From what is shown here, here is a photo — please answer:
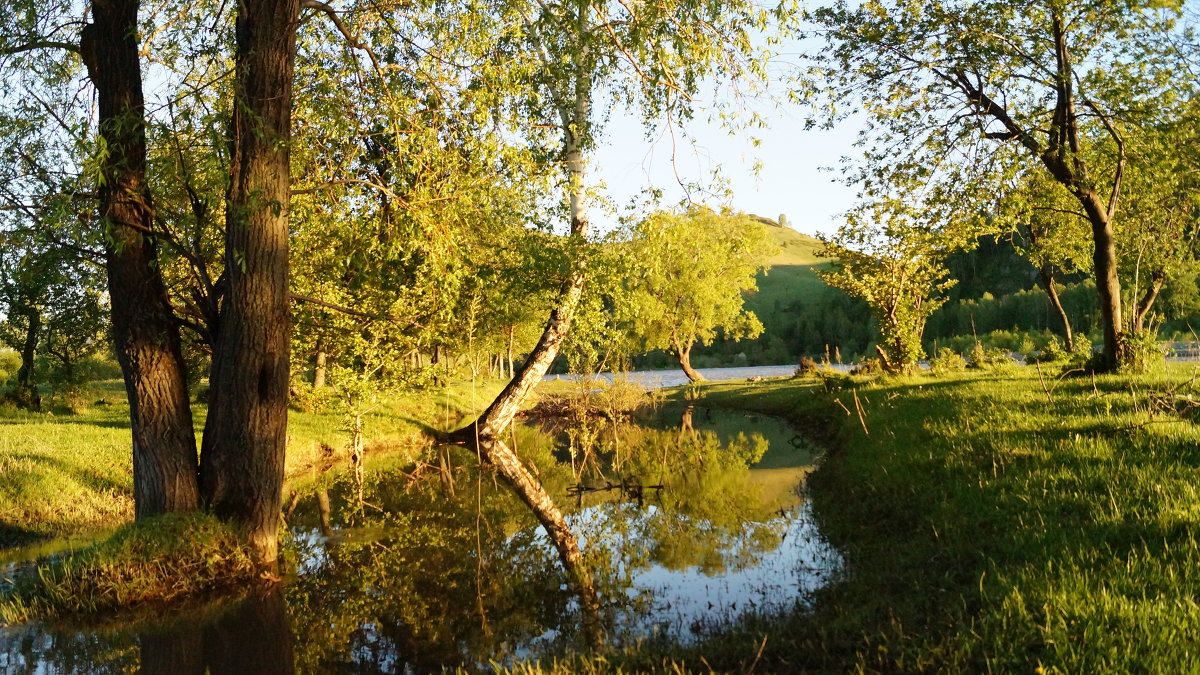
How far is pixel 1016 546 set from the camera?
24.5 ft

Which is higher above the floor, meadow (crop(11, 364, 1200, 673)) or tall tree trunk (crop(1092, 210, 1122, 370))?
tall tree trunk (crop(1092, 210, 1122, 370))

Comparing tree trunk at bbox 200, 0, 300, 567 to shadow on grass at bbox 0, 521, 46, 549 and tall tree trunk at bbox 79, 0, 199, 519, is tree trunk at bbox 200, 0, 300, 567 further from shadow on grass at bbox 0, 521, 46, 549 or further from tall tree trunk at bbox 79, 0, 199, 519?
shadow on grass at bbox 0, 521, 46, 549

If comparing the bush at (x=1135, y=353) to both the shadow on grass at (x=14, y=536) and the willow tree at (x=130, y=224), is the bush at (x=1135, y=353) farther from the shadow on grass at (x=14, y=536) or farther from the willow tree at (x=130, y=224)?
the shadow on grass at (x=14, y=536)

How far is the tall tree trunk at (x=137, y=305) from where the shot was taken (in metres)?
10.1

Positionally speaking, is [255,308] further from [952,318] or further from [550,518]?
[952,318]

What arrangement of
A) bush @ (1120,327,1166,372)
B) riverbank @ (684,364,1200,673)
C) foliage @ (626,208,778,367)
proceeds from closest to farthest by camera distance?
riverbank @ (684,364,1200,673)
bush @ (1120,327,1166,372)
foliage @ (626,208,778,367)

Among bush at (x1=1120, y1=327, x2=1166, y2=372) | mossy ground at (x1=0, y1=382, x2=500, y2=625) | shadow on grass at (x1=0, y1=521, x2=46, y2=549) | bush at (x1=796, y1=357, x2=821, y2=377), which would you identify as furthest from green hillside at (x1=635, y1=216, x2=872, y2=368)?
shadow on grass at (x1=0, y1=521, x2=46, y2=549)

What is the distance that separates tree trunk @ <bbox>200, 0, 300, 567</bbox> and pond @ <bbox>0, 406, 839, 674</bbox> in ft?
4.85

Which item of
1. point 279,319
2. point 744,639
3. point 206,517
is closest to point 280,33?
point 279,319

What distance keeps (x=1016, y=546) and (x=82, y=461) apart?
17967 mm

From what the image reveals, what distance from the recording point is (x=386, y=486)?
18.4 meters

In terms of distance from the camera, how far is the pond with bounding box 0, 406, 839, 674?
7648 millimetres

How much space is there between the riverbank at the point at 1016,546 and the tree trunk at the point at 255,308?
6.83m

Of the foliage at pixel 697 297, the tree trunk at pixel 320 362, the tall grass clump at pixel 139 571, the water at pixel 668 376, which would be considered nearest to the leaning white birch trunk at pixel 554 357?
the tall grass clump at pixel 139 571
